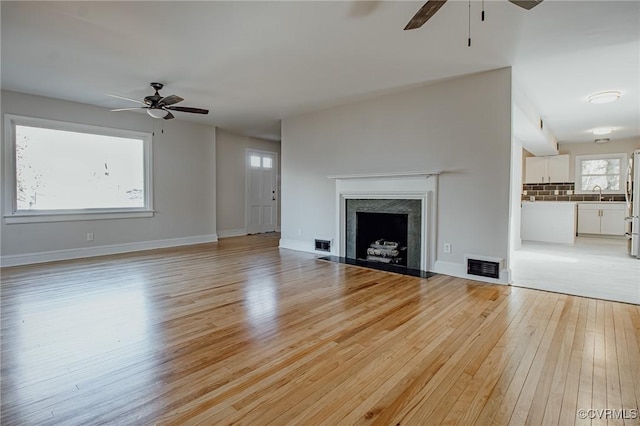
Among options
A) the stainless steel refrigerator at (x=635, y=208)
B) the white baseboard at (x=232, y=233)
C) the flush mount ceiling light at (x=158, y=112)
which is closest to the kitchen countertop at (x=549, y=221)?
the stainless steel refrigerator at (x=635, y=208)

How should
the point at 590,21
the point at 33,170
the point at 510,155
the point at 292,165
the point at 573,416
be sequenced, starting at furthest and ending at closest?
1. the point at 292,165
2. the point at 33,170
3. the point at 510,155
4. the point at 590,21
5. the point at 573,416

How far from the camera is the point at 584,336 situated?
2.41 m

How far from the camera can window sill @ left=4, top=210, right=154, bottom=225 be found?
4.85m

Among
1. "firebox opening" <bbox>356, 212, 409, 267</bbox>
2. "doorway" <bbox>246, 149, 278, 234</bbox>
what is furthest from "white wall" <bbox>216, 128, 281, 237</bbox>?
"firebox opening" <bbox>356, 212, 409, 267</bbox>

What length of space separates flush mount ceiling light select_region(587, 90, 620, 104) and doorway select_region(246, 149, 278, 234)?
688 cm

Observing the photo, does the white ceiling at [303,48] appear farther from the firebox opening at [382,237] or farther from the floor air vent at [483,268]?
the floor air vent at [483,268]

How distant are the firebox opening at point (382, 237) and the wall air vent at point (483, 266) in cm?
105

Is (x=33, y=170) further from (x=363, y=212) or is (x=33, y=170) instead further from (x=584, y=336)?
(x=584, y=336)

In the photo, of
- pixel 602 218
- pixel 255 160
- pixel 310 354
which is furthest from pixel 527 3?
pixel 602 218

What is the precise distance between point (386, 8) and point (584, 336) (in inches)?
117

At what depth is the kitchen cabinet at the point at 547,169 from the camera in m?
8.55

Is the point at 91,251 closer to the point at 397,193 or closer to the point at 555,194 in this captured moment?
the point at 397,193

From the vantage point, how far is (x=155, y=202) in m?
6.34

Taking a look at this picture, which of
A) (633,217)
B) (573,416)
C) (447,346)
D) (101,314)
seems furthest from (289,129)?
(633,217)
